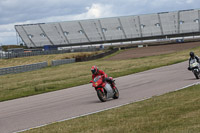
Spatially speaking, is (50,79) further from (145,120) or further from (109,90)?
(145,120)

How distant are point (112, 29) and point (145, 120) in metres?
97.9

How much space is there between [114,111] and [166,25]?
304 ft

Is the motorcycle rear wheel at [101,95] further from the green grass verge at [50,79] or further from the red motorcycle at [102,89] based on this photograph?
the green grass verge at [50,79]

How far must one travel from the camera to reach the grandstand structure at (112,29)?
328ft

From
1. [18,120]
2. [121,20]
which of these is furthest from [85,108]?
[121,20]

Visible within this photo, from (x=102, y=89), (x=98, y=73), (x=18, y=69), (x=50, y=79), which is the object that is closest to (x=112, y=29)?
(x=18, y=69)

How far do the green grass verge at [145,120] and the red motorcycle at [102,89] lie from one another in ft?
8.16

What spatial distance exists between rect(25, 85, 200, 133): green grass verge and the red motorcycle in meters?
2.49

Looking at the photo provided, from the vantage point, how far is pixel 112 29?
106 m

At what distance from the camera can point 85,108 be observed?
12.8 metres

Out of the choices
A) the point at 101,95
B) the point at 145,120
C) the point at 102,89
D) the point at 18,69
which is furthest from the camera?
the point at 18,69

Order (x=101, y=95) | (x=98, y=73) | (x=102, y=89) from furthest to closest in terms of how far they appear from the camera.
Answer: (x=98, y=73), (x=102, y=89), (x=101, y=95)

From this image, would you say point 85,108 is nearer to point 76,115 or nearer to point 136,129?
point 76,115

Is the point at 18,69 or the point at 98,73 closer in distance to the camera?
the point at 98,73
